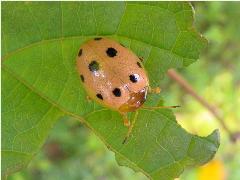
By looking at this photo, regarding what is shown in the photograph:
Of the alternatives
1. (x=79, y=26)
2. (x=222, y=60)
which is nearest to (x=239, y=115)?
(x=222, y=60)

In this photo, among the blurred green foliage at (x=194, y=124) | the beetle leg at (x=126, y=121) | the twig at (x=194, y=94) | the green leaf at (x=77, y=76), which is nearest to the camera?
the green leaf at (x=77, y=76)

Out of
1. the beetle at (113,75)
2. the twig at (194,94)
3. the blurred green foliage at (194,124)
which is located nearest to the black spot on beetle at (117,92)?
the beetle at (113,75)

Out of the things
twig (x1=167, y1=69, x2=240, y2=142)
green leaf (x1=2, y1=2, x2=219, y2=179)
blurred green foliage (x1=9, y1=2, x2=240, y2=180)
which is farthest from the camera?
blurred green foliage (x1=9, y1=2, x2=240, y2=180)

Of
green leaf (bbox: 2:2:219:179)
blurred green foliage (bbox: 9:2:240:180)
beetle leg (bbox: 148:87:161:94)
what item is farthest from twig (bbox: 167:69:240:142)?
blurred green foliage (bbox: 9:2:240:180)

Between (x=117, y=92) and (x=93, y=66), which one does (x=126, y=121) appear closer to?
(x=117, y=92)

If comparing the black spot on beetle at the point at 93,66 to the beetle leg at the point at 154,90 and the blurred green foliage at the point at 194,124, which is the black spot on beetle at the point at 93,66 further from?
the blurred green foliage at the point at 194,124

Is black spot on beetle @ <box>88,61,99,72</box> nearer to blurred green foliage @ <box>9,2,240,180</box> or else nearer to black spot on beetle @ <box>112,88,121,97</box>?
black spot on beetle @ <box>112,88,121,97</box>

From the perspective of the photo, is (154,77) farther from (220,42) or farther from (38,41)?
(220,42)

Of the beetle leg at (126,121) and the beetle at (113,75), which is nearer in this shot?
the beetle at (113,75)
